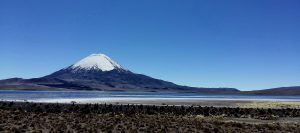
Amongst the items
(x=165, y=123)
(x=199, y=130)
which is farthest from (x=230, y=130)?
(x=165, y=123)

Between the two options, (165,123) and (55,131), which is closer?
(55,131)

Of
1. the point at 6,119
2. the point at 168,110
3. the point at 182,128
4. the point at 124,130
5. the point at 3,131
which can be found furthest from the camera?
the point at 168,110

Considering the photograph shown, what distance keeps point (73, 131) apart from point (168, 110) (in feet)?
87.9

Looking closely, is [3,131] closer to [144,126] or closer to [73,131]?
[73,131]

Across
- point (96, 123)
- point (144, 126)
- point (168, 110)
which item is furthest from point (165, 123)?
point (168, 110)

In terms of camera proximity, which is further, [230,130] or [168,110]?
[168,110]

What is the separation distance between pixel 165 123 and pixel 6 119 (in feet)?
36.2

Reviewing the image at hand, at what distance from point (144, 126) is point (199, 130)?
12.3 ft

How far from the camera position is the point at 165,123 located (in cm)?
3378

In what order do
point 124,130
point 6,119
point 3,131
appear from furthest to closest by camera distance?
point 6,119 → point 124,130 → point 3,131

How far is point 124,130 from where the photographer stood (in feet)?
95.3

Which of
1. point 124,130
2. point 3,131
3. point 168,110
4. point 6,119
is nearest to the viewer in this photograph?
point 3,131

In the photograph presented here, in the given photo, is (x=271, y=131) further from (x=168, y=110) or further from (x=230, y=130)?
(x=168, y=110)

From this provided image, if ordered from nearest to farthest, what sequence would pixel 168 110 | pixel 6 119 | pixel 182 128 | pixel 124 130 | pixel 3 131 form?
1. pixel 3 131
2. pixel 124 130
3. pixel 182 128
4. pixel 6 119
5. pixel 168 110
